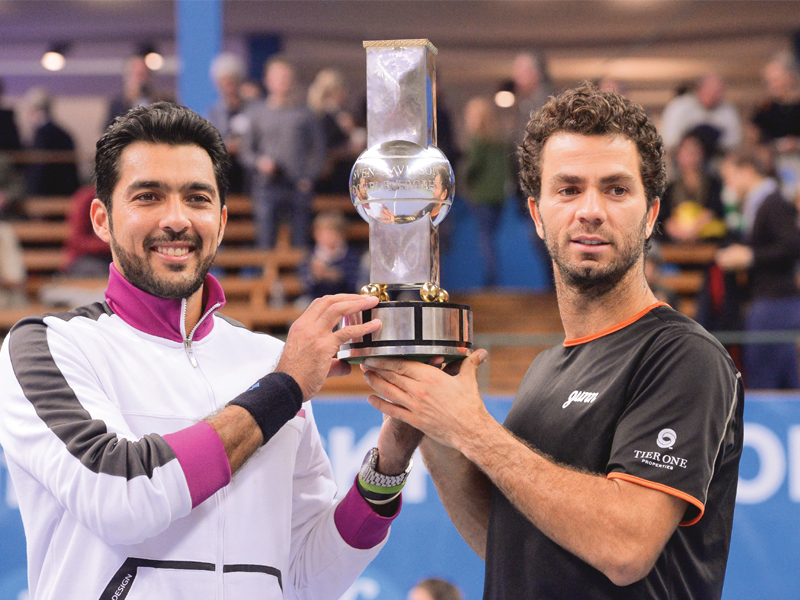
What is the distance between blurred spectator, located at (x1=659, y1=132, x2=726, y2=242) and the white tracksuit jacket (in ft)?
17.9

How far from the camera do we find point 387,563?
18.1 ft

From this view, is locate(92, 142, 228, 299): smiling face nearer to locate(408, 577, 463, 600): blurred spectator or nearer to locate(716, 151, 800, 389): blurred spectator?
locate(408, 577, 463, 600): blurred spectator

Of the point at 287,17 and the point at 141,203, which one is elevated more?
the point at 287,17

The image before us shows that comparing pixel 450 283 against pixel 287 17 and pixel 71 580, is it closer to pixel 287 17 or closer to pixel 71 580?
pixel 287 17

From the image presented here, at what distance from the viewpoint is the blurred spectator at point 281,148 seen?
8.05 m

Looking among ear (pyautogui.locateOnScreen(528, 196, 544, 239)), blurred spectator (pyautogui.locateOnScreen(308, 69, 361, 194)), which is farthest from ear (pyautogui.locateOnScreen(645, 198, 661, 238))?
blurred spectator (pyautogui.locateOnScreen(308, 69, 361, 194))

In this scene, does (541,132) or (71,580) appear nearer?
(71,580)

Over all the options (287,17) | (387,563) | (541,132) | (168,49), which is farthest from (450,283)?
(541,132)

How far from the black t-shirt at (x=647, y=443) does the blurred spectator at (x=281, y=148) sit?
604 cm

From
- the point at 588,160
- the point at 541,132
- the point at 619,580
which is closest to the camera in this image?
the point at 619,580

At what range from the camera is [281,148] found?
8062 mm

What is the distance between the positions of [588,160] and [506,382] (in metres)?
3.61

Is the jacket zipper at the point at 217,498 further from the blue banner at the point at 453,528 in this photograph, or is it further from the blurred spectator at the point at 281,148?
the blurred spectator at the point at 281,148

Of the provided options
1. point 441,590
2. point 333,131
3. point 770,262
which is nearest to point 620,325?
point 441,590
